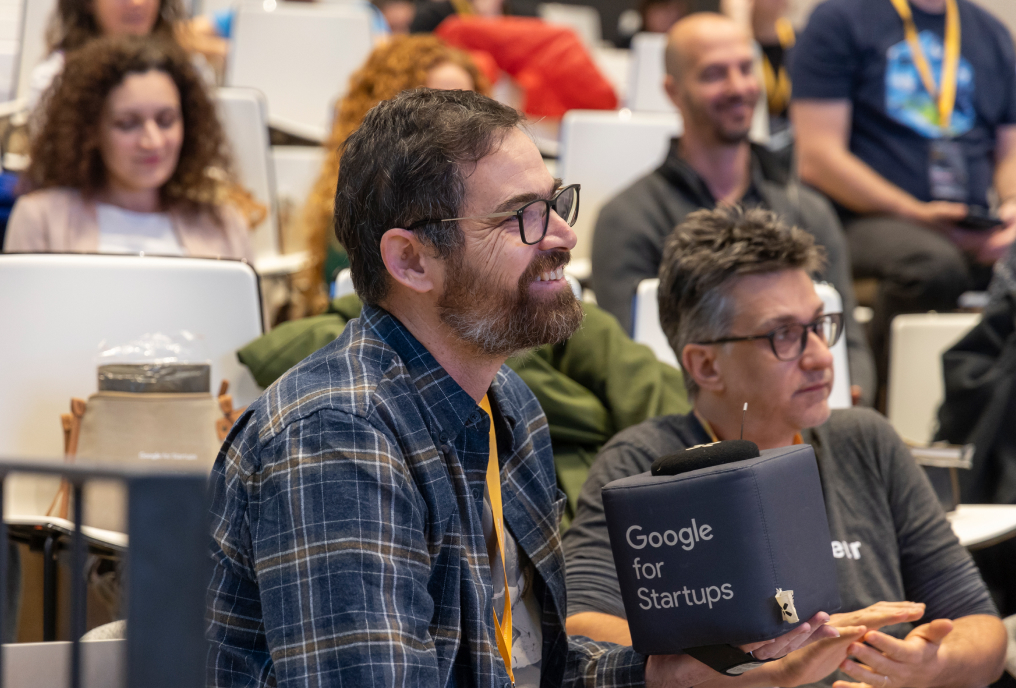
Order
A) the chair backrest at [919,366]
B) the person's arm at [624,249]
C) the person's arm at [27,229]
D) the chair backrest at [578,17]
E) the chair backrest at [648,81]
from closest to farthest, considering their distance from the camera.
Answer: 1. the person's arm at [27,229]
2. the person's arm at [624,249]
3. the chair backrest at [919,366]
4. the chair backrest at [648,81]
5. the chair backrest at [578,17]

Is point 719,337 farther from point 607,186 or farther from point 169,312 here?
point 607,186

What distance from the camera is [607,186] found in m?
3.83

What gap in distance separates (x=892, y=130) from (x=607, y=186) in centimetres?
99

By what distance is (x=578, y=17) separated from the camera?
7770mm

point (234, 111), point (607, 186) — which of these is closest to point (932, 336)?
point (607, 186)

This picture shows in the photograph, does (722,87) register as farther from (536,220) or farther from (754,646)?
(754,646)

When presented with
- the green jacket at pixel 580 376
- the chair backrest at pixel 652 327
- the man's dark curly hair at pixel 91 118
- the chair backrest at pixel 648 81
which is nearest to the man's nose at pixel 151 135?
the man's dark curly hair at pixel 91 118

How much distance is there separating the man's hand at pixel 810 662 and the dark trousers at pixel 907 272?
2070 mm

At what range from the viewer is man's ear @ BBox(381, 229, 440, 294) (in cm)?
120

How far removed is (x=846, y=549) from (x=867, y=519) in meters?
0.07

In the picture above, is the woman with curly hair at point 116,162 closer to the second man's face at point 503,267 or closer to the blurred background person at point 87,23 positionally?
the blurred background person at point 87,23

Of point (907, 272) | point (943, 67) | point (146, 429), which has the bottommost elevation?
point (146, 429)

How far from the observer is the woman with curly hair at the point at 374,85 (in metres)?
3.22

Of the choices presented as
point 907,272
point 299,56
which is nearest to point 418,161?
point 907,272
